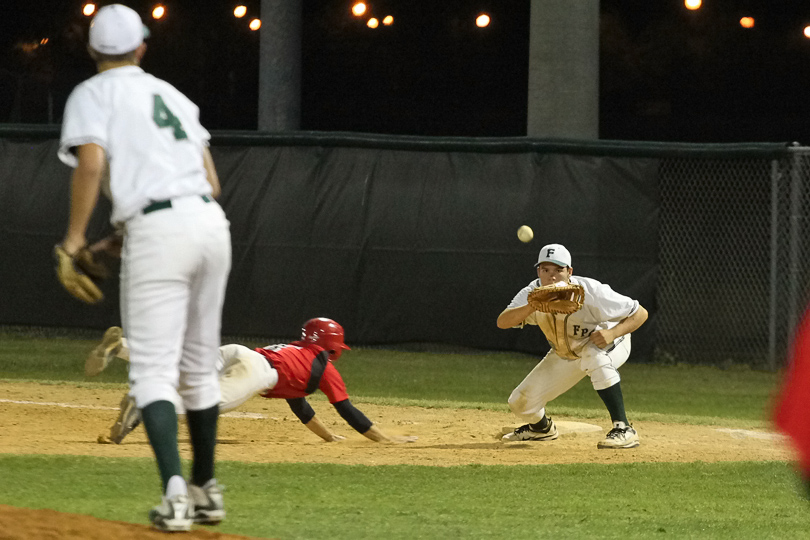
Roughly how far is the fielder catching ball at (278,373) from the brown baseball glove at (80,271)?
7.22 feet

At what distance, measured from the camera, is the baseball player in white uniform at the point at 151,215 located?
370 centimetres

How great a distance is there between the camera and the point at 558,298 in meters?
6.31

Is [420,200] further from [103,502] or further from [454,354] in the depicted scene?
[103,502]

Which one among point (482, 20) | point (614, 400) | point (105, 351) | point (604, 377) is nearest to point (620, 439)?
point (614, 400)

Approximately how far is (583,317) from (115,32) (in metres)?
3.61

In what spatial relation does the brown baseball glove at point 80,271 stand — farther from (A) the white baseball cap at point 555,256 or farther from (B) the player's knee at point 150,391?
(A) the white baseball cap at point 555,256

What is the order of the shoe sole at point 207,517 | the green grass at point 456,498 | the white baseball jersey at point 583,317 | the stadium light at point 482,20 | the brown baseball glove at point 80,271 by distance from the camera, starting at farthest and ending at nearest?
the stadium light at point 482,20, the white baseball jersey at point 583,317, the green grass at point 456,498, the shoe sole at point 207,517, the brown baseball glove at point 80,271

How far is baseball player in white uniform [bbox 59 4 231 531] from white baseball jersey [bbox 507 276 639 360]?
305 cm

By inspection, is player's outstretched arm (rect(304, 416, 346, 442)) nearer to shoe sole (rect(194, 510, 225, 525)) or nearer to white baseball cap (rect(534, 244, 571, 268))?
white baseball cap (rect(534, 244, 571, 268))

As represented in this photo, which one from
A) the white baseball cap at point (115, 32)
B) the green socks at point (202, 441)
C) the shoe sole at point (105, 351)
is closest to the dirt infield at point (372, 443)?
the shoe sole at point (105, 351)

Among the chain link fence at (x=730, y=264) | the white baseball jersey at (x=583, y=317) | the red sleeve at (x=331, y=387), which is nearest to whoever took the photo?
the red sleeve at (x=331, y=387)

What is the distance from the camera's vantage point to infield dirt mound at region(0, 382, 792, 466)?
20.8 feet

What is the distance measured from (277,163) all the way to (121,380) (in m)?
3.08

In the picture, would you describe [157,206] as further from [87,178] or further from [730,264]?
[730,264]
